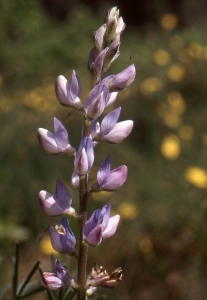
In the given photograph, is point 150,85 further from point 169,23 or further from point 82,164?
point 82,164

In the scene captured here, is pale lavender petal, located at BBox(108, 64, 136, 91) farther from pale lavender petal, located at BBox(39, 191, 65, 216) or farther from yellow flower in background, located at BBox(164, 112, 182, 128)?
yellow flower in background, located at BBox(164, 112, 182, 128)

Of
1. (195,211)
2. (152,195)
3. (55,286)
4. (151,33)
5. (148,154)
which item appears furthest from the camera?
(151,33)

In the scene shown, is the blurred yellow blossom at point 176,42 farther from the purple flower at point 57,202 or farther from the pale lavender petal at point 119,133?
the purple flower at point 57,202

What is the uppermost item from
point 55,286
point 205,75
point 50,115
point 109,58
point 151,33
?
point 109,58

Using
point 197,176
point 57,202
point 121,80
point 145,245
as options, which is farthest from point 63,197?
point 197,176

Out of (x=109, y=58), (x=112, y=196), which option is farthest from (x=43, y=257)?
(x=109, y=58)

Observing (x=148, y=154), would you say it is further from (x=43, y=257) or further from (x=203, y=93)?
(x=43, y=257)

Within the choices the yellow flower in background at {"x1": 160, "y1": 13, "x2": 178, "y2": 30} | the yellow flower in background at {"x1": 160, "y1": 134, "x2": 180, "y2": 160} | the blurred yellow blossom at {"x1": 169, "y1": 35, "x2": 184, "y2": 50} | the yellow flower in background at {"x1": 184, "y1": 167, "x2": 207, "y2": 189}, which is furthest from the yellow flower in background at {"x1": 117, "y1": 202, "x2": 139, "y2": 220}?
the yellow flower in background at {"x1": 160, "y1": 13, "x2": 178, "y2": 30}
